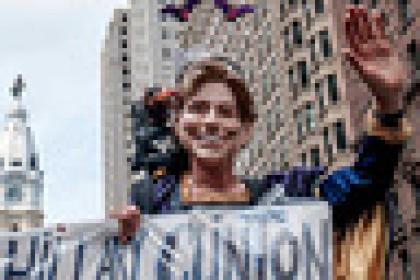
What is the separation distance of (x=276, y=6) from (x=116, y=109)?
2609 cm

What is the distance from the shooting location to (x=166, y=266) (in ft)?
20.0

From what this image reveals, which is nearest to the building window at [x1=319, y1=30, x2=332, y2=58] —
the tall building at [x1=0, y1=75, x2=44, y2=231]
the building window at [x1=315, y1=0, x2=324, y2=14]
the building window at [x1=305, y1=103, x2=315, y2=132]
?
the building window at [x1=315, y1=0, x2=324, y2=14]

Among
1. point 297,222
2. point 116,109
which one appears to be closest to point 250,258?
point 297,222

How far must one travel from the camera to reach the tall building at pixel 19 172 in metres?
13.9

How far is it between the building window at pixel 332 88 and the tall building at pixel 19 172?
1635 cm

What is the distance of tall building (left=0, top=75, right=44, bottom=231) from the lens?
13.9m

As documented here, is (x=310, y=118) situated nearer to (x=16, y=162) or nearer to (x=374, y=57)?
(x=16, y=162)

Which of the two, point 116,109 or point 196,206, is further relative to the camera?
point 116,109

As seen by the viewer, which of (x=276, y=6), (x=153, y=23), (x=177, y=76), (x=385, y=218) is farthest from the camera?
(x=153, y=23)

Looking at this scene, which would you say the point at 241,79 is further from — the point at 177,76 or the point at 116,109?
the point at 116,109

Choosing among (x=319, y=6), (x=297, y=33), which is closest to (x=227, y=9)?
(x=319, y=6)

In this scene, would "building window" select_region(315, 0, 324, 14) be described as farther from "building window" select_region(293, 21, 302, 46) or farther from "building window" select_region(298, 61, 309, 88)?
"building window" select_region(298, 61, 309, 88)

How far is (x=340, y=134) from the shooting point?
139ft

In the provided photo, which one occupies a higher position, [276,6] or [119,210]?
[276,6]
